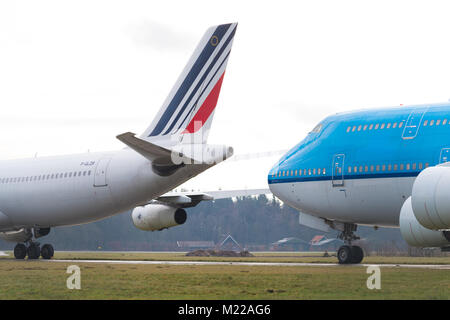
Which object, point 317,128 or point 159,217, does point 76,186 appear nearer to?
point 159,217

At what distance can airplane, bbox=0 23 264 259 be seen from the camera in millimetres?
26922

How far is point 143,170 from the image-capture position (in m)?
27.4

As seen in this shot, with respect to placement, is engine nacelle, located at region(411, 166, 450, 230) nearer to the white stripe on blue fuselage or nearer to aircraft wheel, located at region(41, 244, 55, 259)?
the white stripe on blue fuselage

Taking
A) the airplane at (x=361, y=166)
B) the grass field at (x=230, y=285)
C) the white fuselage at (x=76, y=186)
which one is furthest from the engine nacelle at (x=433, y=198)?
the white fuselage at (x=76, y=186)

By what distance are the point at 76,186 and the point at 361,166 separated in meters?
11.5

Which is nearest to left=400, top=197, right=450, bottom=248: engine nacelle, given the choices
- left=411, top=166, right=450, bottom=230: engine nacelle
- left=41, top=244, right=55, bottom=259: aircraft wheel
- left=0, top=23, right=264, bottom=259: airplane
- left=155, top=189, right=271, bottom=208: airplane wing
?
left=411, top=166, right=450, bottom=230: engine nacelle

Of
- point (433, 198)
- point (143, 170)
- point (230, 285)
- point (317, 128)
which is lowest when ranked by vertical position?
point (230, 285)

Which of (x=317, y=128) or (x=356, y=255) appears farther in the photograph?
(x=317, y=128)

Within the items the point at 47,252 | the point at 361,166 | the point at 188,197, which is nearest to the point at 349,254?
the point at 361,166

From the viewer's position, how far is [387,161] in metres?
24.6

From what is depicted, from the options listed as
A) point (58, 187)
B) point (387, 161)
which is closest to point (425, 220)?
point (387, 161)

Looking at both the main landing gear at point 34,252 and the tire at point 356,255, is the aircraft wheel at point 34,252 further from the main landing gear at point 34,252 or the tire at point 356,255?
the tire at point 356,255

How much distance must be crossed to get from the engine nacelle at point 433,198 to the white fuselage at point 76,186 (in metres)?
10.6

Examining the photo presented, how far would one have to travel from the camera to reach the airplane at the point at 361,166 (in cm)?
2373
